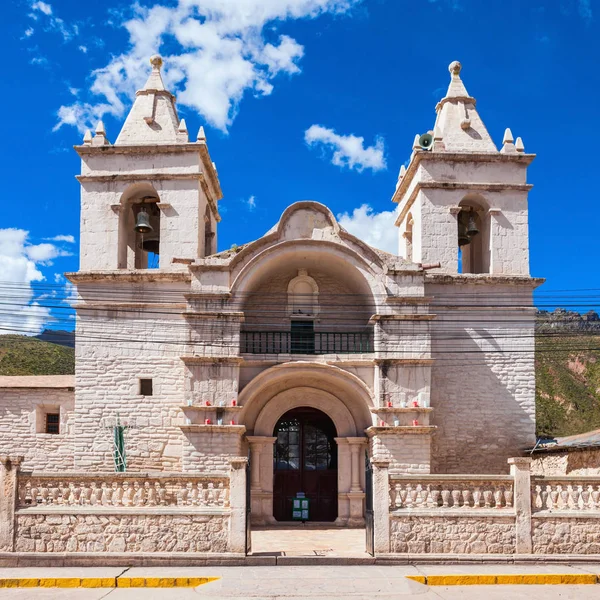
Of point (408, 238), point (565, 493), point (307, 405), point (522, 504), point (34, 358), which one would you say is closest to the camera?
point (522, 504)

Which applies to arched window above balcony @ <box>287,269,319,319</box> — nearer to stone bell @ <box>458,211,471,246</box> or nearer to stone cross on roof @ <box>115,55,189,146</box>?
stone bell @ <box>458,211,471,246</box>

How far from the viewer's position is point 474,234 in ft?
78.8

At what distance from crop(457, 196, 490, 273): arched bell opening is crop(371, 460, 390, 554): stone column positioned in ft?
33.9

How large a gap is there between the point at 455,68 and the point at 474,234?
5.83 m

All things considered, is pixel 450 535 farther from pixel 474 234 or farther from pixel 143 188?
pixel 143 188

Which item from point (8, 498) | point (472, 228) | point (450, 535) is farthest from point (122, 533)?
point (472, 228)

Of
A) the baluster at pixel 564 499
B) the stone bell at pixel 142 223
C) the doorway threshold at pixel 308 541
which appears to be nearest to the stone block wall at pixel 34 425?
the stone bell at pixel 142 223

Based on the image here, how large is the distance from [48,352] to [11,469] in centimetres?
3554

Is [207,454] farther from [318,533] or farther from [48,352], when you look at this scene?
[48,352]

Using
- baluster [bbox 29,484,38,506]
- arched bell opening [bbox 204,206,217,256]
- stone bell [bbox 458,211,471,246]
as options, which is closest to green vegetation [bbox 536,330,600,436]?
stone bell [bbox 458,211,471,246]

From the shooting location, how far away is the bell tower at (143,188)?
74.8 ft

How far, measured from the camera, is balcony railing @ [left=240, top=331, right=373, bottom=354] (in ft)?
74.0

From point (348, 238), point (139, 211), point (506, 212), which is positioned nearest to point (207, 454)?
point (348, 238)

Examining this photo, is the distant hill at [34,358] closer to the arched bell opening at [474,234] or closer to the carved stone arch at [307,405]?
the carved stone arch at [307,405]
